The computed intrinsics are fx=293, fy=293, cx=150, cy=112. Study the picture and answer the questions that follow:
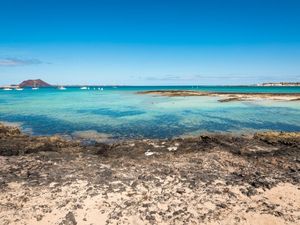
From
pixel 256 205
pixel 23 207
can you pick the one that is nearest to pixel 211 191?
pixel 256 205

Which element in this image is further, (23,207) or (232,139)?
(232,139)

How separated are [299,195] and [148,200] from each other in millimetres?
4962

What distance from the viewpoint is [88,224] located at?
8172 millimetres

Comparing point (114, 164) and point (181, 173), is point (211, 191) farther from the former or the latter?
point (114, 164)

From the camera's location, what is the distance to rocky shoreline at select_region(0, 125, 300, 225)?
28.0 feet

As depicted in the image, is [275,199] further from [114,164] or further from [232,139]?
[232,139]

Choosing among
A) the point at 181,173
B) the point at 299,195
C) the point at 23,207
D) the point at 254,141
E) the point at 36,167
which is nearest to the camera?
the point at 23,207

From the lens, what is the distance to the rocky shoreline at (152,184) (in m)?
8.54

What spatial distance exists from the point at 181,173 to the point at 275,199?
3594 millimetres

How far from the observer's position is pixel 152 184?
10609 millimetres

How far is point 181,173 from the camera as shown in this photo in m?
11.7

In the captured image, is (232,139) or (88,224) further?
(232,139)

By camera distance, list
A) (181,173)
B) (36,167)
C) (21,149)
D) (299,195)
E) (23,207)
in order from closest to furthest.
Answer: (23,207) → (299,195) → (181,173) → (36,167) → (21,149)

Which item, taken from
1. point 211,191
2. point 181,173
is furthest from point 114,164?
point 211,191
